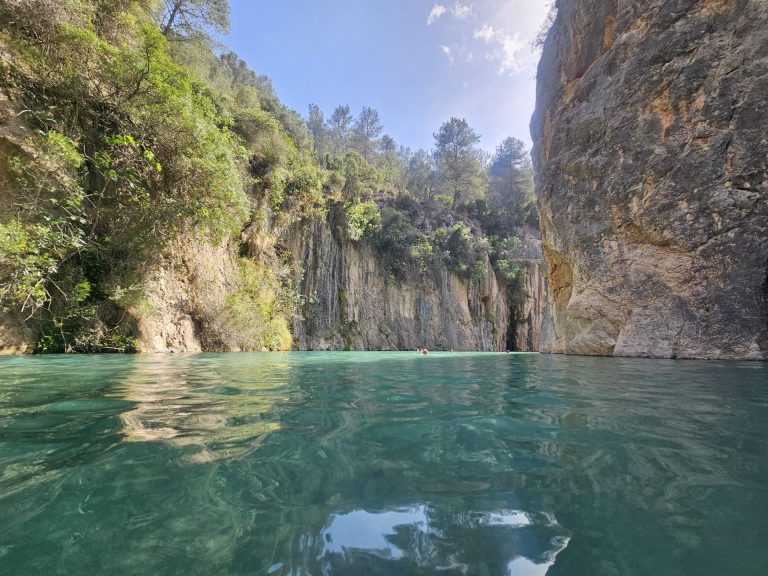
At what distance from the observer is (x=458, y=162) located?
1414 inches

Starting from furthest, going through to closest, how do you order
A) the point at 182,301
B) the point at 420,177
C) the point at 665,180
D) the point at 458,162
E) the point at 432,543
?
the point at 420,177, the point at 458,162, the point at 182,301, the point at 665,180, the point at 432,543

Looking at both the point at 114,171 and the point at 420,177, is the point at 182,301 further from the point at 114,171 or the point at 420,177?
A: the point at 420,177

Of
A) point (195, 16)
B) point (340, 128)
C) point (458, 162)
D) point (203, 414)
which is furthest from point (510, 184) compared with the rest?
point (203, 414)

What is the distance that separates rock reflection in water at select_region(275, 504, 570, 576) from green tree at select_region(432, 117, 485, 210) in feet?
115

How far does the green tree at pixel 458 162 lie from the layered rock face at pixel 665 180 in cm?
2261

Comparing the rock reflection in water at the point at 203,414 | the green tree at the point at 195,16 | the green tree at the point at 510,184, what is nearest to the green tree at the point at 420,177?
the green tree at the point at 510,184

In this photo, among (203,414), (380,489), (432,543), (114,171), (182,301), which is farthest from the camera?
(182,301)

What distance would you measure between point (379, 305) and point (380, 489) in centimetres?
2393

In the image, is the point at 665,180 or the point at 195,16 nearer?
the point at 665,180

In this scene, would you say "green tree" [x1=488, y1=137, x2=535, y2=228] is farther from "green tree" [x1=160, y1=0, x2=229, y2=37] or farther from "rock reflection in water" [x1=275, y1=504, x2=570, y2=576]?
"rock reflection in water" [x1=275, y1=504, x2=570, y2=576]

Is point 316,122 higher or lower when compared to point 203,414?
higher

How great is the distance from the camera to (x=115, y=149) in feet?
30.6

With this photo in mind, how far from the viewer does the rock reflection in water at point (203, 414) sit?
1.81 meters

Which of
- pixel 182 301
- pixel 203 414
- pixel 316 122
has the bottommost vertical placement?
pixel 203 414
